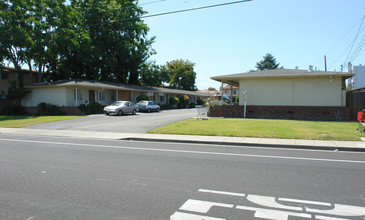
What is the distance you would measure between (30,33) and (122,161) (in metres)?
29.3

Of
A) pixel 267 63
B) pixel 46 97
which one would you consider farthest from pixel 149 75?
pixel 267 63

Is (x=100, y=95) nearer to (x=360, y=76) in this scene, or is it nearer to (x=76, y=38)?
(x=76, y=38)

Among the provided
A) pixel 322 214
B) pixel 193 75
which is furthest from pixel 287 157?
pixel 193 75

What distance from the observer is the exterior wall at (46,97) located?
2838 centimetres

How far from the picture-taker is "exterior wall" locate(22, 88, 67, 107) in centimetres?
2838

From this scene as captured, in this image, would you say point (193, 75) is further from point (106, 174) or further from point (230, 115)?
point (106, 174)

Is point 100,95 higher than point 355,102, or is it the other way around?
point 100,95

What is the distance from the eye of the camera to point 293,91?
847 inches

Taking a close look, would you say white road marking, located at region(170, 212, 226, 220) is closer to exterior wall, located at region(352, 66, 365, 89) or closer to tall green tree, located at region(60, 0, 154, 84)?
tall green tree, located at region(60, 0, 154, 84)

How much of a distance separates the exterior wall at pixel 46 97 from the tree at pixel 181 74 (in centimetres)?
4370

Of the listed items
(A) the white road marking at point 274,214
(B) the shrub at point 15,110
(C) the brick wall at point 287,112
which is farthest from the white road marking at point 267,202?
(B) the shrub at point 15,110

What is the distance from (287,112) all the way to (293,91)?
182 cm

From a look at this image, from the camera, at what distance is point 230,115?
72.6 feet

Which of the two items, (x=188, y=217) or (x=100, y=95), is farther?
(x=100, y=95)
